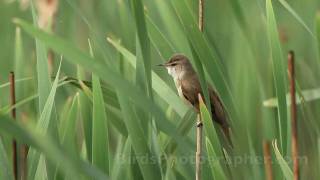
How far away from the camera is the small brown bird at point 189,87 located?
9.28 ft

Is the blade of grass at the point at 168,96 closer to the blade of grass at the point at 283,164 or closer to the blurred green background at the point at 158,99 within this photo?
the blurred green background at the point at 158,99

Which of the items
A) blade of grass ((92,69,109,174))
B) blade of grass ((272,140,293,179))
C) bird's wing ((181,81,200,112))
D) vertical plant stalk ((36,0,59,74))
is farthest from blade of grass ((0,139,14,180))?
vertical plant stalk ((36,0,59,74))

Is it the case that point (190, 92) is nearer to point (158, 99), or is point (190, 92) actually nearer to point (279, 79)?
point (158, 99)

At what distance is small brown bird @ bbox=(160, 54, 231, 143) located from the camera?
111 inches

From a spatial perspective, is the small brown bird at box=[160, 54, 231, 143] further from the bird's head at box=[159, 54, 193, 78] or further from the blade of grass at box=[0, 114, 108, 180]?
the blade of grass at box=[0, 114, 108, 180]

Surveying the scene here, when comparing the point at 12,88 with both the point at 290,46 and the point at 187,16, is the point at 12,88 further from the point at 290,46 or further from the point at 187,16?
the point at 290,46

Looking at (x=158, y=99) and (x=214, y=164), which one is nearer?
(x=214, y=164)

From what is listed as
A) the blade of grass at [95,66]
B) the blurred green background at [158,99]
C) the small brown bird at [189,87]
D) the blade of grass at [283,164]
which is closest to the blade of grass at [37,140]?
the blurred green background at [158,99]

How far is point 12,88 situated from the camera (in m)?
2.31

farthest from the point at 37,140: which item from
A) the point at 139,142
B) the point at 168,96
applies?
the point at 168,96

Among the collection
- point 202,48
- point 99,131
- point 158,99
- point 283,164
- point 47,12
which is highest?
point 47,12

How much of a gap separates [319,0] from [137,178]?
1761 millimetres

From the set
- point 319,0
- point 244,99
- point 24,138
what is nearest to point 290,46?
point 319,0

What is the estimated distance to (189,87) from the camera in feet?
10.0
